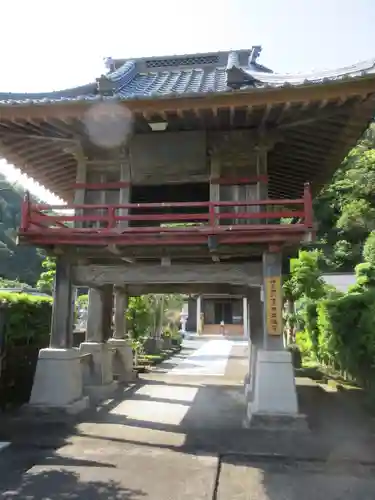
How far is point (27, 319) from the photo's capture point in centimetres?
1182

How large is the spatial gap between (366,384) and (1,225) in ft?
197

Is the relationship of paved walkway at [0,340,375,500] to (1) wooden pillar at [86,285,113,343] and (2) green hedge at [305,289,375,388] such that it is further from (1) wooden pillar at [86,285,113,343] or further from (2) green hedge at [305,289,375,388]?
(1) wooden pillar at [86,285,113,343]

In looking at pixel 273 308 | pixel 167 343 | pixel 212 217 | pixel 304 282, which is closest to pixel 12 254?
pixel 167 343

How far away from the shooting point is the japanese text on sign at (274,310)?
955 centimetres

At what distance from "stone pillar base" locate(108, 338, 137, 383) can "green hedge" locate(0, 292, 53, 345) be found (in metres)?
3.99

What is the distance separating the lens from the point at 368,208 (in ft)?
120

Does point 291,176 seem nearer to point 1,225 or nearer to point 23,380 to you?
point 23,380

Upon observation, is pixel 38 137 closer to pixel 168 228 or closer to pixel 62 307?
pixel 168 228

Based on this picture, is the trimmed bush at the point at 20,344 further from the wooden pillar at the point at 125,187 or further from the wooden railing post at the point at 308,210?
the wooden railing post at the point at 308,210

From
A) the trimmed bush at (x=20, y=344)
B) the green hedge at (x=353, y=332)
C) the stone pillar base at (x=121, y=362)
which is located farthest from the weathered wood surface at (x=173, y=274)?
the stone pillar base at (x=121, y=362)

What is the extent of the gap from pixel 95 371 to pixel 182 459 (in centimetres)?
682

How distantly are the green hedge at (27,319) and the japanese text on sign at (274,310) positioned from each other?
19.4 feet

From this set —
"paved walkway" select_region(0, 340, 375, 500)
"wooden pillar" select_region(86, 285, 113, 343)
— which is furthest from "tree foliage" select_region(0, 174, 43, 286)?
"paved walkway" select_region(0, 340, 375, 500)

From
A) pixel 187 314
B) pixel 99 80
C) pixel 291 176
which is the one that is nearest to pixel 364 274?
pixel 291 176
